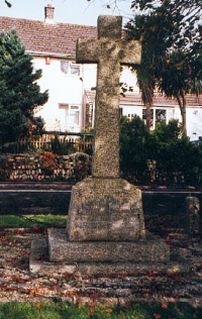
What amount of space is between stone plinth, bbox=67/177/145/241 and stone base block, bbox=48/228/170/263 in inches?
5.7

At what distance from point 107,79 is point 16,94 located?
57.6ft

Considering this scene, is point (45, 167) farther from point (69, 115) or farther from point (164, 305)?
point (69, 115)

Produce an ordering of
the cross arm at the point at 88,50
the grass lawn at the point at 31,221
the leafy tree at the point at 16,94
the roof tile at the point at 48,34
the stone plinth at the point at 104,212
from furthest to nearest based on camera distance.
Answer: the roof tile at the point at 48,34 < the leafy tree at the point at 16,94 < the grass lawn at the point at 31,221 < the cross arm at the point at 88,50 < the stone plinth at the point at 104,212

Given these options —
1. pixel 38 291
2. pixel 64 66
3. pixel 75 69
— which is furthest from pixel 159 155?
pixel 64 66

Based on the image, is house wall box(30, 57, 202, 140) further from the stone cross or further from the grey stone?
the grey stone

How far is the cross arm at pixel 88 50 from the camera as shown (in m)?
6.92

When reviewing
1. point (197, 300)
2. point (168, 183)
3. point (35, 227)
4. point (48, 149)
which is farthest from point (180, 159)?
point (197, 300)

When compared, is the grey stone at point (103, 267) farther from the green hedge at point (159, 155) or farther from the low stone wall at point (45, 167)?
the low stone wall at point (45, 167)

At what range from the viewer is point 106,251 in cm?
623

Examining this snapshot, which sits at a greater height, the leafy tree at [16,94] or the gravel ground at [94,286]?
the leafy tree at [16,94]

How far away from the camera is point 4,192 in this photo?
1512 centimetres

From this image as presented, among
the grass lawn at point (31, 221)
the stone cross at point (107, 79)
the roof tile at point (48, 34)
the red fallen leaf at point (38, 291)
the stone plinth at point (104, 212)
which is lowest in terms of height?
the grass lawn at point (31, 221)

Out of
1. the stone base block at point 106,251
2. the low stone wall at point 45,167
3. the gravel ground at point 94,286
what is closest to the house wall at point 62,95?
the low stone wall at point 45,167

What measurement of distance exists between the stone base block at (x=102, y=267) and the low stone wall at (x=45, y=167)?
13.7 m
